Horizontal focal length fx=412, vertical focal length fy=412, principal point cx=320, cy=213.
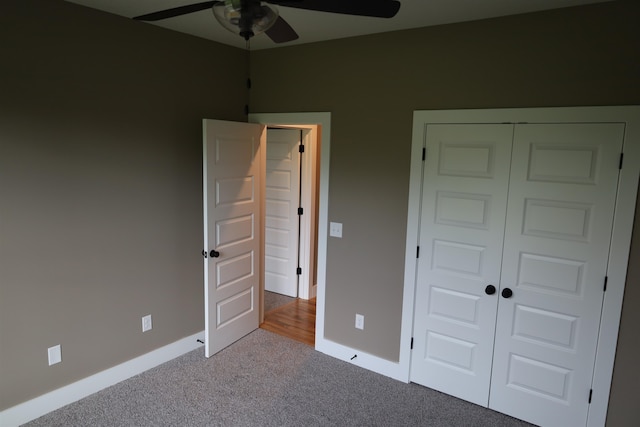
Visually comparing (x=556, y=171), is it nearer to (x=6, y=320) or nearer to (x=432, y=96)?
(x=432, y=96)

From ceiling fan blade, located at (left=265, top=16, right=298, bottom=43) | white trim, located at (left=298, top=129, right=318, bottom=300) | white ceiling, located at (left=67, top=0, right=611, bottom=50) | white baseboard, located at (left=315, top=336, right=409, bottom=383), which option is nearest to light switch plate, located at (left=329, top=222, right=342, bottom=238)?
white baseboard, located at (left=315, top=336, right=409, bottom=383)

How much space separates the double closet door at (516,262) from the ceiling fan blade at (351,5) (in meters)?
1.49

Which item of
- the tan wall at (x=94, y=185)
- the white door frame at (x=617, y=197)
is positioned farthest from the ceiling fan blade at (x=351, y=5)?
the tan wall at (x=94, y=185)

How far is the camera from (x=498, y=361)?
2.84 metres

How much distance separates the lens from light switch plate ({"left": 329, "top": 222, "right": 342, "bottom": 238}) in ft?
11.3

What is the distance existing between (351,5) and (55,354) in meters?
2.79

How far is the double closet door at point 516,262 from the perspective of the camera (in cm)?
246

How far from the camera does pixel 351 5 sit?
1.46m

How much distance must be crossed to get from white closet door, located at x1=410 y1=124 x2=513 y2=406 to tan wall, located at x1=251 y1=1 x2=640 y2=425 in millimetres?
191

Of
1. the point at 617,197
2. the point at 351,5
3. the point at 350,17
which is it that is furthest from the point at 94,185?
the point at 617,197

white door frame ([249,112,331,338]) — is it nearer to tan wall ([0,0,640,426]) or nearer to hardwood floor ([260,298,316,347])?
tan wall ([0,0,640,426])

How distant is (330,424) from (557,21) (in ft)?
9.38

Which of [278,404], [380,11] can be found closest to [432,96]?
[380,11]

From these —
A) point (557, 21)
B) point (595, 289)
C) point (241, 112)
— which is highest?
point (557, 21)
